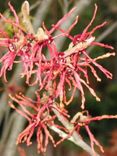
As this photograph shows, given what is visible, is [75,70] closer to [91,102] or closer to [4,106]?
[4,106]

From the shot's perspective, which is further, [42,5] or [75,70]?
[42,5]

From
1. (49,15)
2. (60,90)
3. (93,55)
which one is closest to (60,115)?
(60,90)

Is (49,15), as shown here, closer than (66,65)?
No

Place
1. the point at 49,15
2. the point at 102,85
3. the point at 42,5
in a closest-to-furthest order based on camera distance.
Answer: the point at 42,5
the point at 49,15
the point at 102,85

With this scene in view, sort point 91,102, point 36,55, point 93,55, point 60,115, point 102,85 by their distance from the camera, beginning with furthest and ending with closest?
point 102,85, point 91,102, point 93,55, point 60,115, point 36,55

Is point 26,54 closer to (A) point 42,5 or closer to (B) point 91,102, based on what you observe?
(A) point 42,5

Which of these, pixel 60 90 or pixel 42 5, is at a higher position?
pixel 42 5

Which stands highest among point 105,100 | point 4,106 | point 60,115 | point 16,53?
point 105,100

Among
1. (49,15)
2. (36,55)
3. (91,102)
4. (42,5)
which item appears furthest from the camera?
(91,102)

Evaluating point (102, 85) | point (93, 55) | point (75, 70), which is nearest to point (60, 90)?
point (75, 70)
